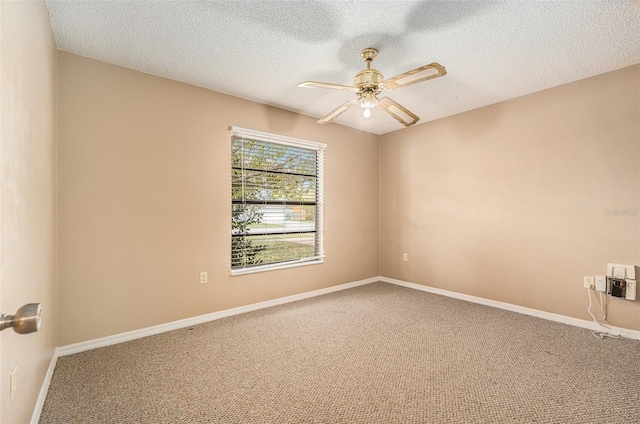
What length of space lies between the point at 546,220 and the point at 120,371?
13.6 ft

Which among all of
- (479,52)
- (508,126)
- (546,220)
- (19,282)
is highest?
(479,52)

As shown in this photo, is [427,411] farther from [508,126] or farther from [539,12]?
[508,126]

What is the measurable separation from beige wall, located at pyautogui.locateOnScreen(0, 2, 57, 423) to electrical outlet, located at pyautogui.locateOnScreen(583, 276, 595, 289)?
4240 mm

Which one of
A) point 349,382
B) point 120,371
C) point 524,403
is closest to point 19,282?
point 120,371

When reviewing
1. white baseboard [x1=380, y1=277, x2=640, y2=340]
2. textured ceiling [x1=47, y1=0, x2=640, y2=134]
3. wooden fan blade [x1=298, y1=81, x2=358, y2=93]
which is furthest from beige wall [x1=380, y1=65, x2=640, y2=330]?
wooden fan blade [x1=298, y1=81, x2=358, y2=93]

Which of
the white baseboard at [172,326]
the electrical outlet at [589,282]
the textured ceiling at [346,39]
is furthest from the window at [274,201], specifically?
the electrical outlet at [589,282]

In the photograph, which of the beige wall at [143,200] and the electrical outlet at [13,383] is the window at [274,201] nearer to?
the beige wall at [143,200]

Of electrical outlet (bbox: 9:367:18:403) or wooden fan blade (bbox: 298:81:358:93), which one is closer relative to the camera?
electrical outlet (bbox: 9:367:18:403)

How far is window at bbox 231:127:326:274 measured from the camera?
3.45 metres

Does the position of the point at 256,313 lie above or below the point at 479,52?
below

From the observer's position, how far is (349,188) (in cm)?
453

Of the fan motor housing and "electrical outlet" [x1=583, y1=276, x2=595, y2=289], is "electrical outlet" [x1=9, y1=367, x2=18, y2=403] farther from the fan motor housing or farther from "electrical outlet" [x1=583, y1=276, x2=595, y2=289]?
"electrical outlet" [x1=583, y1=276, x2=595, y2=289]

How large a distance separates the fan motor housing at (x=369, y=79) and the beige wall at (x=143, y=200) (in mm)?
1611

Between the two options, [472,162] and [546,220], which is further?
[472,162]
